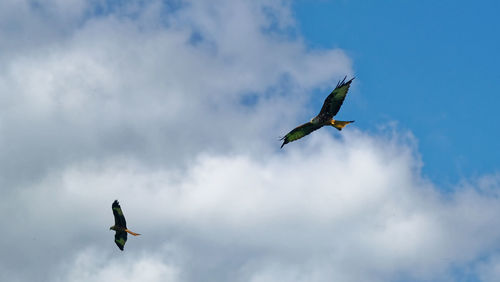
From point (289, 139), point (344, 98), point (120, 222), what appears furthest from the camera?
point (120, 222)

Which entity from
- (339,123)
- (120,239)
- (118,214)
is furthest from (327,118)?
(120,239)

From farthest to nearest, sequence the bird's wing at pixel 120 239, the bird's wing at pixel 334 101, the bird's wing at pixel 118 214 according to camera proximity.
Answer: the bird's wing at pixel 120 239 → the bird's wing at pixel 118 214 → the bird's wing at pixel 334 101

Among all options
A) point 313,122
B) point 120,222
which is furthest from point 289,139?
point 120,222

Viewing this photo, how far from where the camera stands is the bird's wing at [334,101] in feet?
149

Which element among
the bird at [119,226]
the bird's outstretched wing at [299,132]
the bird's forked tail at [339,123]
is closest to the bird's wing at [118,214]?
the bird at [119,226]

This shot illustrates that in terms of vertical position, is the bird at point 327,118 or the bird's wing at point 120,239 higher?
the bird's wing at point 120,239

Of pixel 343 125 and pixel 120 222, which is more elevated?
pixel 120 222

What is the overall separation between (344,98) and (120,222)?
3678cm

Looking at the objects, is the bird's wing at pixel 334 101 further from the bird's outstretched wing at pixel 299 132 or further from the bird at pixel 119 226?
the bird at pixel 119 226

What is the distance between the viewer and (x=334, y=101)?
46.2 metres

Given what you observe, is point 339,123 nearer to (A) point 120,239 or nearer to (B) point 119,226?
(B) point 119,226

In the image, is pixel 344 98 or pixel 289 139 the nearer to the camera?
pixel 344 98

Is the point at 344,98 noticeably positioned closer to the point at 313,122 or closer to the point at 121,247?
the point at 313,122

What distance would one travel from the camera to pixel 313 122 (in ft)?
157
